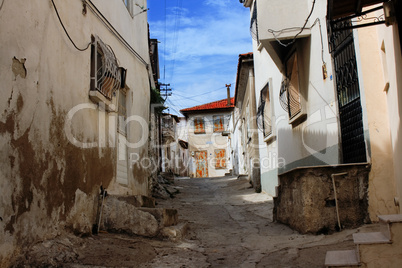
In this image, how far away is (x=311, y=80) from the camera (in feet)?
23.4

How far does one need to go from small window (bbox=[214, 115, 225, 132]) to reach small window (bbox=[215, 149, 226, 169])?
2.00m

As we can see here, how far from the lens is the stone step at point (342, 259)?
132 inches

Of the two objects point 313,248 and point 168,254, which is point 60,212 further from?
point 313,248

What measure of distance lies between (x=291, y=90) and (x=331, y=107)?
209 cm

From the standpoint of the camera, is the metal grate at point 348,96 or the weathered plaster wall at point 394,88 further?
the metal grate at point 348,96

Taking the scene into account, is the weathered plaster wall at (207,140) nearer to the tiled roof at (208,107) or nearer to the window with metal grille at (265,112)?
the tiled roof at (208,107)

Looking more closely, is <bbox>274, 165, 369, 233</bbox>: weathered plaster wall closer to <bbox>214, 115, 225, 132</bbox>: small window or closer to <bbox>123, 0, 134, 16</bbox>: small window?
<bbox>123, 0, 134, 16</bbox>: small window

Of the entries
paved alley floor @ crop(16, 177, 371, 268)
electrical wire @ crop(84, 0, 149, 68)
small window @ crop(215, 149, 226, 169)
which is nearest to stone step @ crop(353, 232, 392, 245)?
paved alley floor @ crop(16, 177, 371, 268)

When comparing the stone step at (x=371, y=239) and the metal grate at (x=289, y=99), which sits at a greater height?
the metal grate at (x=289, y=99)

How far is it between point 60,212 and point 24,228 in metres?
0.83

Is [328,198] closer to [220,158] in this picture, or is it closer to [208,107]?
[220,158]

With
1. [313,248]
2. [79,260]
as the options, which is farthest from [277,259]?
[79,260]

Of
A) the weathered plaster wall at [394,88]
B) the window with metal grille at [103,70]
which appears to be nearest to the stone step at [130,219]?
the window with metal grille at [103,70]

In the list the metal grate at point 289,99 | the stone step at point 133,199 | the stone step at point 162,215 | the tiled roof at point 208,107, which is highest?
the tiled roof at point 208,107
